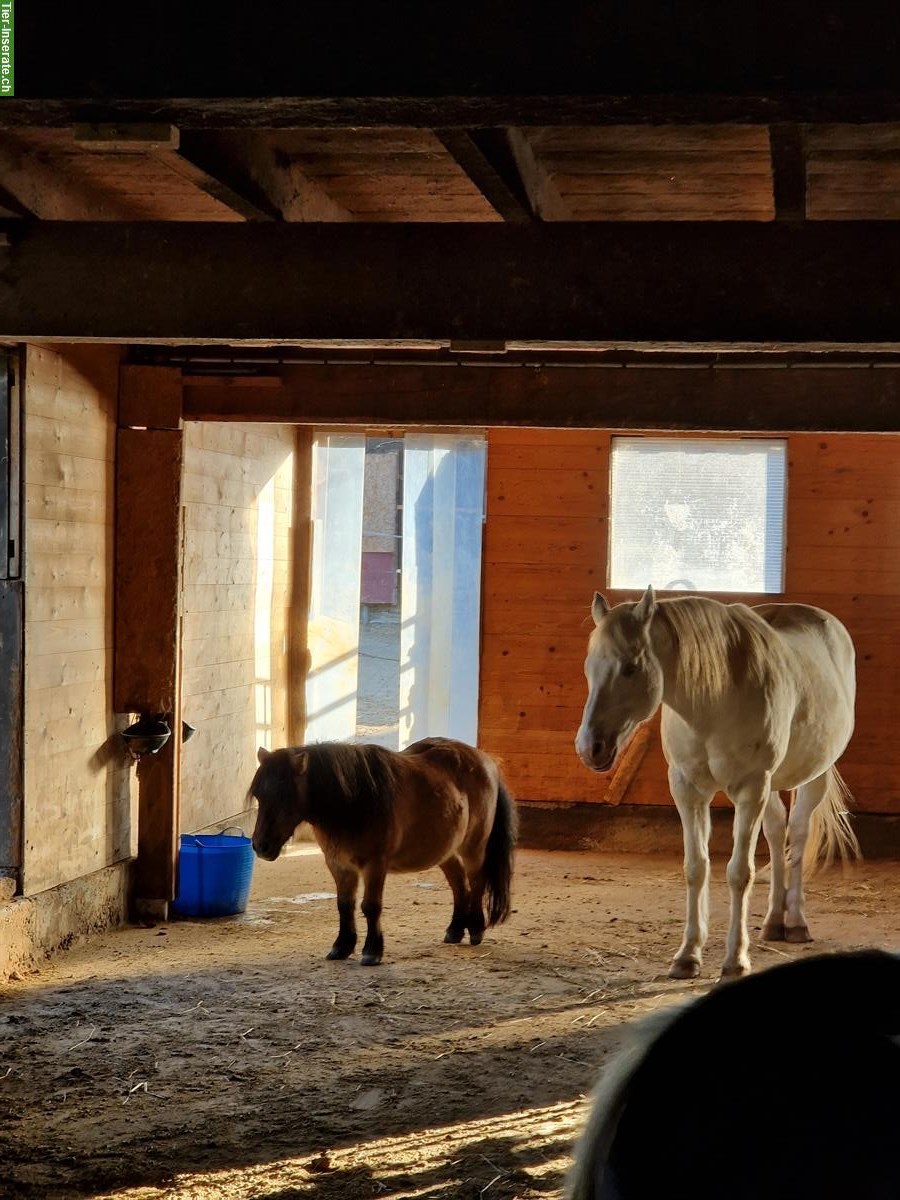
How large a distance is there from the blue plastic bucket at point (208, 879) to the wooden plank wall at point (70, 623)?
0.31m

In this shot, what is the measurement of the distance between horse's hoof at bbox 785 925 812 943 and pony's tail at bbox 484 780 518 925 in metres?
1.30

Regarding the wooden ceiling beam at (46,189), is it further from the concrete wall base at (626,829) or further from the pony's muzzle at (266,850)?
the concrete wall base at (626,829)

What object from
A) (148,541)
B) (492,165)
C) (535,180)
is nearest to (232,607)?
(148,541)

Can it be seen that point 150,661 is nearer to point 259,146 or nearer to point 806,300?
point 259,146

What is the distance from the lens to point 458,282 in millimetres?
2547

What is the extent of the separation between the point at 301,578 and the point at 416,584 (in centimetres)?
77

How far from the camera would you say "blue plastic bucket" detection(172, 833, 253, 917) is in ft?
19.4

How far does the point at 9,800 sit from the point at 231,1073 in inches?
60.7

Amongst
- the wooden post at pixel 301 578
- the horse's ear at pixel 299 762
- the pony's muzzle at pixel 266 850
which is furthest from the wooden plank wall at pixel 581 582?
the pony's muzzle at pixel 266 850

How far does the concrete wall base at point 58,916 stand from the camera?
473cm

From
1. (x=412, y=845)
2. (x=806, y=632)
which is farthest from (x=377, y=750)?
(x=806, y=632)

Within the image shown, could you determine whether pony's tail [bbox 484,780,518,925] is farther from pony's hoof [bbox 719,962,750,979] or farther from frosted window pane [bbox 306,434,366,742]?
frosted window pane [bbox 306,434,366,742]

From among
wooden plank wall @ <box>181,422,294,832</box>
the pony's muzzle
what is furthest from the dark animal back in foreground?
wooden plank wall @ <box>181,422,294,832</box>

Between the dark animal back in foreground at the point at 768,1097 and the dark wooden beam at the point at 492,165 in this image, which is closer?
the dark animal back in foreground at the point at 768,1097
